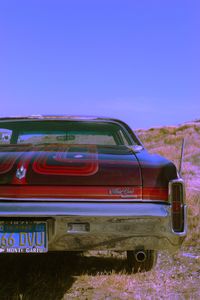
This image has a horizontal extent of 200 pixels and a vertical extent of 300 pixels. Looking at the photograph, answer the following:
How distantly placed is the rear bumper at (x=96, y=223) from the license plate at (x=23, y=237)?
0.04 meters

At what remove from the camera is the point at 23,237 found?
2.60 m

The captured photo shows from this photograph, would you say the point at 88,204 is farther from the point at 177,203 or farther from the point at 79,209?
the point at 177,203

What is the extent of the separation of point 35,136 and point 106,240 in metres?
2.06

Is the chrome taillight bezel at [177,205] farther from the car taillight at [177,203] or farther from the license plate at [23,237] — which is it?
the license plate at [23,237]

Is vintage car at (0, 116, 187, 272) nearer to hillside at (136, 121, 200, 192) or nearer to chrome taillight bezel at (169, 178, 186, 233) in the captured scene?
chrome taillight bezel at (169, 178, 186, 233)

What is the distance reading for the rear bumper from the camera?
8.44 ft

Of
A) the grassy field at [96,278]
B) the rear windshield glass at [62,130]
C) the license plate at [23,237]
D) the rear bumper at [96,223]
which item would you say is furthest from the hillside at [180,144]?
the license plate at [23,237]

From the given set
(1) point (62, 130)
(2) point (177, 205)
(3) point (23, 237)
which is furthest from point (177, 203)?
(1) point (62, 130)

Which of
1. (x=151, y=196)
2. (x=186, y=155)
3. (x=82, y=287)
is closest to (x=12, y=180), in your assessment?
(x=151, y=196)

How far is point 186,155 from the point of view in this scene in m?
18.7

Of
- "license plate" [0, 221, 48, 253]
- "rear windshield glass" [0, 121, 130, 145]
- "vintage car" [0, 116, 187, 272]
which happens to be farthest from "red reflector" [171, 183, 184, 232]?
"rear windshield glass" [0, 121, 130, 145]

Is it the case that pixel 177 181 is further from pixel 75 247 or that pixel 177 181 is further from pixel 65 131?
pixel 65 131

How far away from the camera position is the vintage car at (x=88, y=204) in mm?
2588

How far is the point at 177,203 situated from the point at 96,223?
1.92 feet
